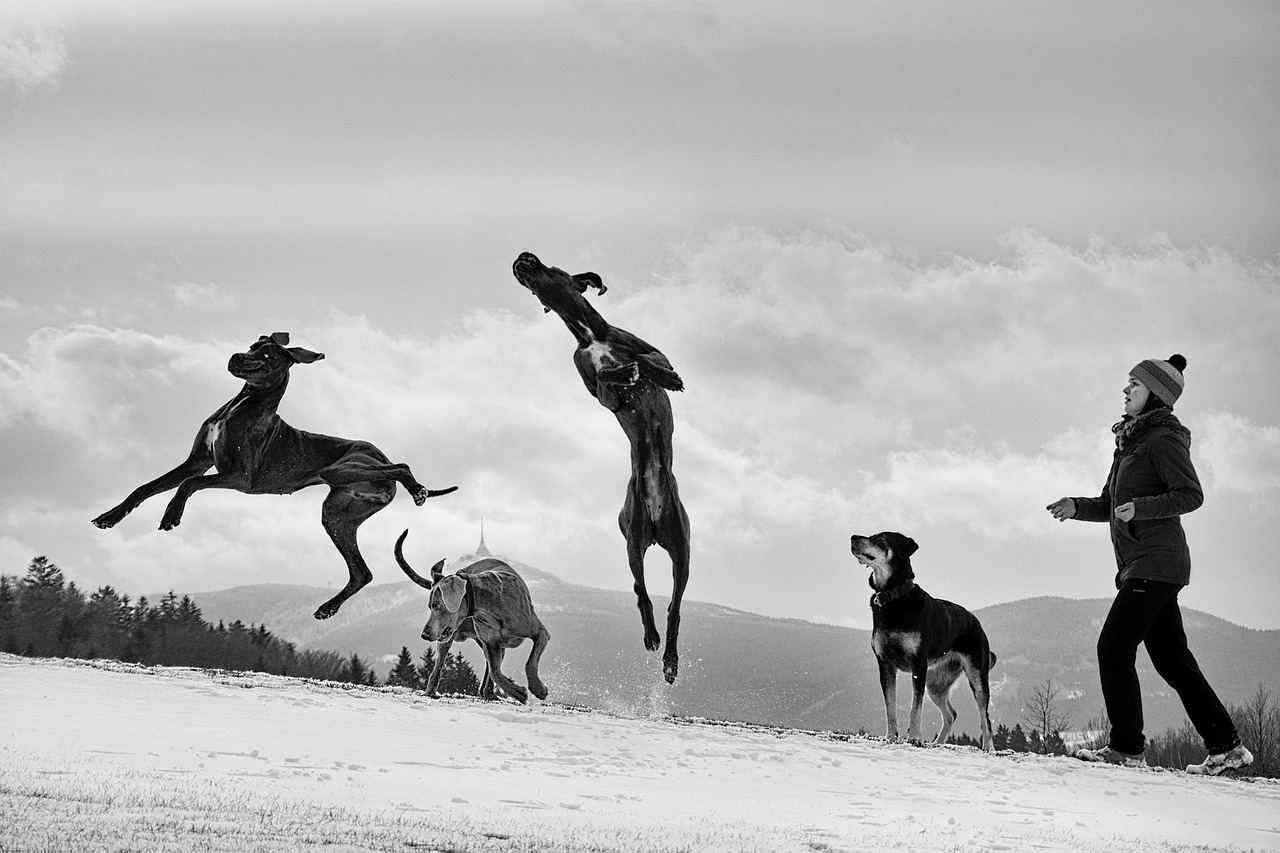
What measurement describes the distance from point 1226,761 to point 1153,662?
2.76 feet

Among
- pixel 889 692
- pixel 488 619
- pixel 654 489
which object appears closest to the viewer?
pixel 889 692

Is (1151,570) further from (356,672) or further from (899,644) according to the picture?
(356,672)

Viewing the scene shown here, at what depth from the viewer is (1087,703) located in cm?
4247

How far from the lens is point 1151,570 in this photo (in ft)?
27.9

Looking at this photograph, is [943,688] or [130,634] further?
[130,634]

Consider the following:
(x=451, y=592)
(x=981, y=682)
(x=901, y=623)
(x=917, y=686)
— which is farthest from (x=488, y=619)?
(x=981, y=682)

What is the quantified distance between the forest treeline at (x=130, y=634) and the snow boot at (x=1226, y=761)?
7.56 metres

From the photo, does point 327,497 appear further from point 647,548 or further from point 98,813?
point 98,813

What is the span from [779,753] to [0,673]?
586 cm

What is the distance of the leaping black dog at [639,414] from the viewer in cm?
1049

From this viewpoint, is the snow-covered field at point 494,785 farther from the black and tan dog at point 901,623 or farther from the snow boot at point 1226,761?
the black and tan dog at point 901,623

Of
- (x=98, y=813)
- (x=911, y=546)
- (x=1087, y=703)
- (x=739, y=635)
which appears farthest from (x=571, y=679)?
(x=1087, y=703)

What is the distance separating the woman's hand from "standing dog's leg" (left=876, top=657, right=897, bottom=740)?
189 cm

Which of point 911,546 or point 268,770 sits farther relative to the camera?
point 911,546
